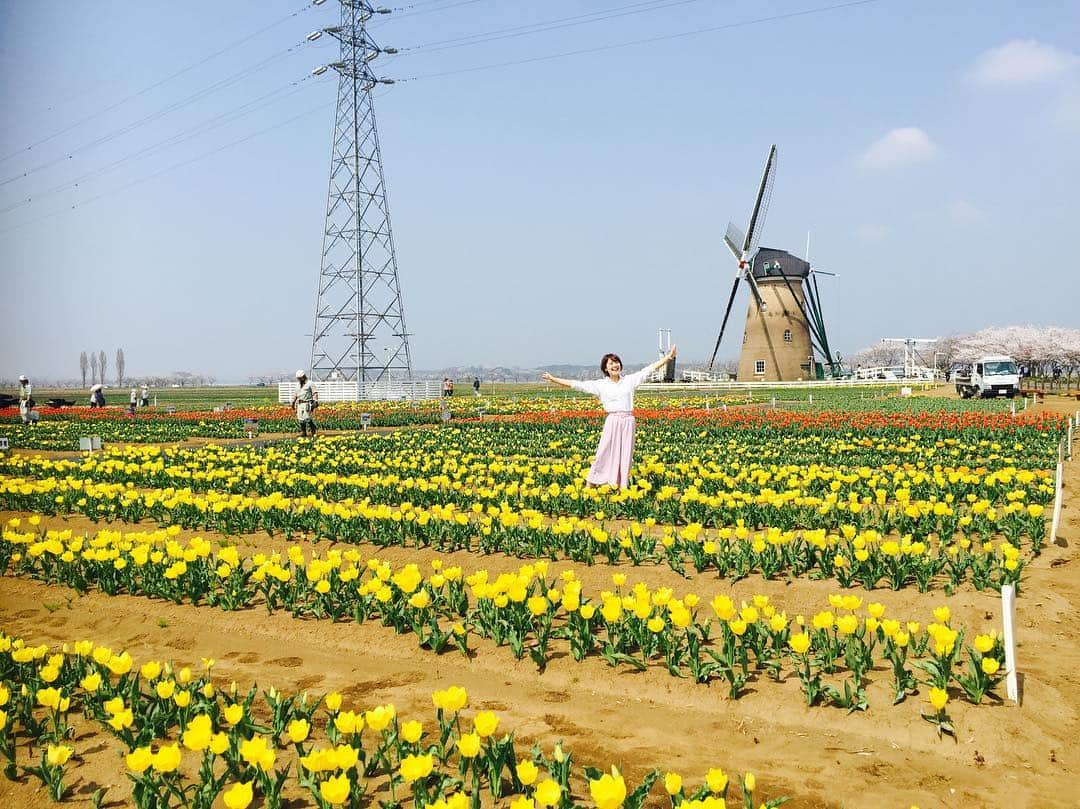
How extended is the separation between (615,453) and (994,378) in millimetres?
34404

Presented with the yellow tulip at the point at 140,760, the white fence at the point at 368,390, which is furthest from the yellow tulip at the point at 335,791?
the white fence at the point at 368,390

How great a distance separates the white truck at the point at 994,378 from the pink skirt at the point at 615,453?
1323 inches

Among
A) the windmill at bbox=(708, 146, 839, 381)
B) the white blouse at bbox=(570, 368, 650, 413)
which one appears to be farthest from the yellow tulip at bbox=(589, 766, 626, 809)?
the windmill at bbox=(708, 146, 839, 381)

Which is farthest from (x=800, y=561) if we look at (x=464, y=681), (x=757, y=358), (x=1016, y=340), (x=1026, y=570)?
(x=1016, y=340)

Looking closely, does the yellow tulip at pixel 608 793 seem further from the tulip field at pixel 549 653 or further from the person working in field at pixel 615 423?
the person working in field at pixel 615 423

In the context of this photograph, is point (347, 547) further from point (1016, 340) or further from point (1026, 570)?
point (1016, 340)

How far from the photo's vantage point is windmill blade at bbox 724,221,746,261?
70062mm

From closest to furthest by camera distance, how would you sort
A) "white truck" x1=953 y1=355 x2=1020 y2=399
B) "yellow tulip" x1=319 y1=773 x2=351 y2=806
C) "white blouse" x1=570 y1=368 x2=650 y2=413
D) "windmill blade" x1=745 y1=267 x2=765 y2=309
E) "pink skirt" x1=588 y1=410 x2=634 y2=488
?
"yellow tulip" x1=319 y1=773 x2=351 y2=806
"pink skirt" x1=588 y1=410 x2=634 y2=488
"white blouse" x1=570 y1=368 x2=650 y2=413
"white truck" x1=953 y1=355 x2=1020 y2=399
"windmill blade" x1=745 y1=267 x2=765 y2=309

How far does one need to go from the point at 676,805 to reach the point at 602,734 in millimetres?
1114

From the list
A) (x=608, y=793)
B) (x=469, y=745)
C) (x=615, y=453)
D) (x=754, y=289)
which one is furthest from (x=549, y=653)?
(x=754, y=289)

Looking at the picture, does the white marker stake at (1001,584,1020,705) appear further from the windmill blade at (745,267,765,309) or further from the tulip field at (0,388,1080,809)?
the windmill blade at (745,267,765,309)

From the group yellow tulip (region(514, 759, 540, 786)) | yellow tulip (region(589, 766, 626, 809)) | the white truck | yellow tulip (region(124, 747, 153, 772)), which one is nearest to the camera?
yellow tulip (region(589, 766, 626, 809))

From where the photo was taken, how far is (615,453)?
1112 cm

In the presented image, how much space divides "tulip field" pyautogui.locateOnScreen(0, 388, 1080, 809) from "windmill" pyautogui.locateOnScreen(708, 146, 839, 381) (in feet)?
191
